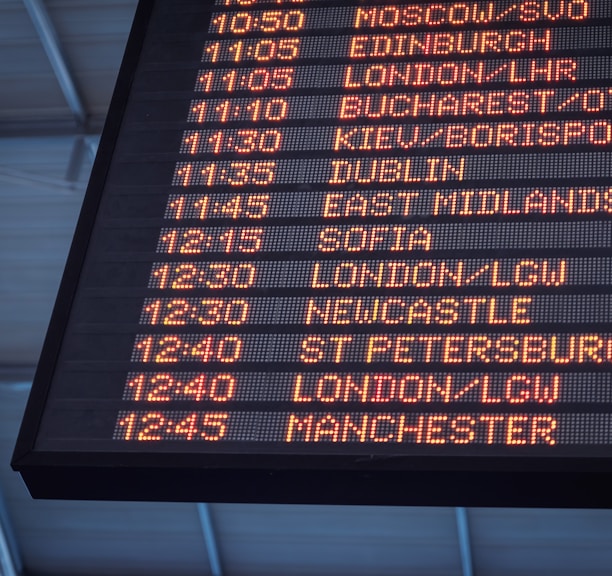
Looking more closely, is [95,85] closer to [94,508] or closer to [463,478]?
[94,508]

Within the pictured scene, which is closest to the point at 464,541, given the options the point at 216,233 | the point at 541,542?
the point at 541,542

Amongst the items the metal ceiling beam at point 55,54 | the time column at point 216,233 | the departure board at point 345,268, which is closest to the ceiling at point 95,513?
the metal ceiling beam at point 55,54

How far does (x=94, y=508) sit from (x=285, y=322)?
24.6 feet

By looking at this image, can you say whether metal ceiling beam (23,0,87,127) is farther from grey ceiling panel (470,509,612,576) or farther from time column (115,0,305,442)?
grey ceiling panel (470,509,612,576)

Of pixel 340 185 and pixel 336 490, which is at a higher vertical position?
pixel 340 185

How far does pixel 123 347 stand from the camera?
484 centimetres

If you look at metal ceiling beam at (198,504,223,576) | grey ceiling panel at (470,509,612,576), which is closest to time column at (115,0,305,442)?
grey ceiling panel at (470,509,612,576)

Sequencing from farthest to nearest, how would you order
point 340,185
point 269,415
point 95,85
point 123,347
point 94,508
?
point 94,508 → point 95,85 → point 340,185 → point 123,347 → point 269,415

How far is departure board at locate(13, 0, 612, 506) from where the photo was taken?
4.40 m

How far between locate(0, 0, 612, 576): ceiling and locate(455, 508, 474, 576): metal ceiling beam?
14mm

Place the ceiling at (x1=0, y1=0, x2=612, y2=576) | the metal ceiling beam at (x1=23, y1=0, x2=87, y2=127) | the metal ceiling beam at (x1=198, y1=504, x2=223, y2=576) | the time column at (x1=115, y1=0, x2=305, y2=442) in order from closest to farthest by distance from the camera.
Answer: the time column at (x1=115, y1=0, x2=305, y2=442)
the metal ceiling beam at (x1=23, y1=0, x2=87, y2=127)
the ceiling at (x1=0, y1=0, x2=612, y2=576)
the metal ceiling beam at (x1=198, y1=504, x2=223, y2=576)

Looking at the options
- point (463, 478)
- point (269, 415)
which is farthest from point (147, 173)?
point (463, 478)

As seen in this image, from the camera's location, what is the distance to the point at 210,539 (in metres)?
11.8

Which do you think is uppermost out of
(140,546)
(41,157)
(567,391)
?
(41,157)
